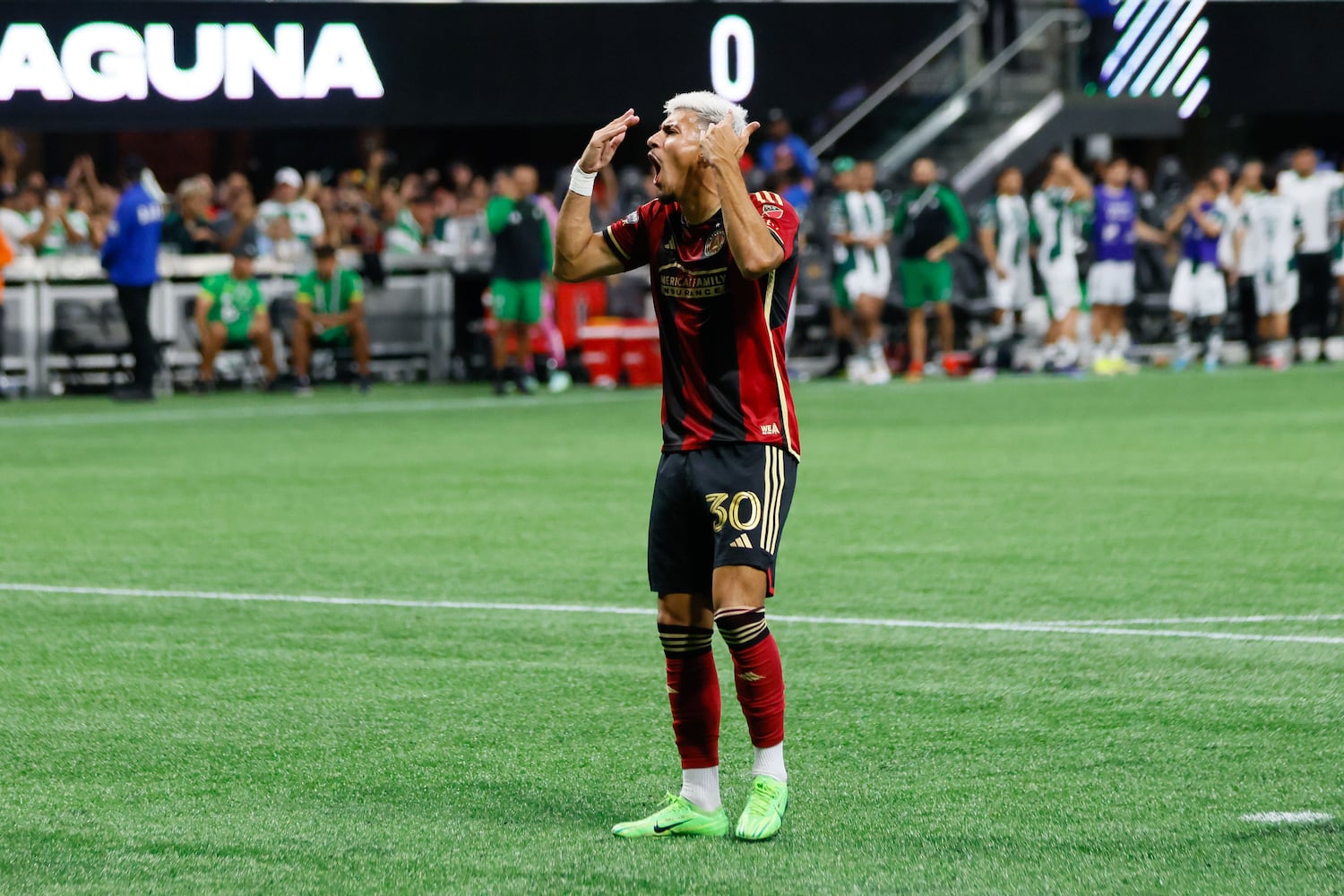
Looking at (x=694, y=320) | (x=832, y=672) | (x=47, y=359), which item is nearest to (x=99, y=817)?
(x=694, y=320)

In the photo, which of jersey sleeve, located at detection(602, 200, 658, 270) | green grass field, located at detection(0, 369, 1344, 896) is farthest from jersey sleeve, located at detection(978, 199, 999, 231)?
jersey sleeve, located at detection(602, 200, 658, 270)

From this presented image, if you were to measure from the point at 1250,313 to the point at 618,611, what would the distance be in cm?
1877

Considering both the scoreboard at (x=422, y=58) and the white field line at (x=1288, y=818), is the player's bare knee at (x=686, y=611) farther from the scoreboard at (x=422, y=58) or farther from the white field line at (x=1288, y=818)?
the scoreboard at (x=422, y=58)

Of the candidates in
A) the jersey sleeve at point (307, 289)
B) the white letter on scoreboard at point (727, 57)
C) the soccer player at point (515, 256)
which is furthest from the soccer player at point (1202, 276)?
the jersey sleeve at point (307, 289)

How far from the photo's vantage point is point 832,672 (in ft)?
25.5

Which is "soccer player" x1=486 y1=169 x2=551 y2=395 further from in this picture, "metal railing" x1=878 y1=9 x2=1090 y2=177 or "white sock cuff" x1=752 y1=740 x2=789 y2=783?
"white sock cuff" x1=752 y1=740 x2=789 y2=783

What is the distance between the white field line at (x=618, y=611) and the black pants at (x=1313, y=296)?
59.0 ft

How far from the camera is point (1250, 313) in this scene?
26234 mm

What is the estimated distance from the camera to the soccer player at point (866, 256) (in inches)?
893

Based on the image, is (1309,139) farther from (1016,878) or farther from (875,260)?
(1016,878)

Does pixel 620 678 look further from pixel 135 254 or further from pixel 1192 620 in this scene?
pixel 135 254

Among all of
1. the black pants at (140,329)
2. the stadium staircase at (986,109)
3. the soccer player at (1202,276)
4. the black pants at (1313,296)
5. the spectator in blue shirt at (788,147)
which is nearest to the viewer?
the black pants at (140,329)

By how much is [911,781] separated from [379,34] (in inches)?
773

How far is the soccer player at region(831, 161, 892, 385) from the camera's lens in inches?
893
